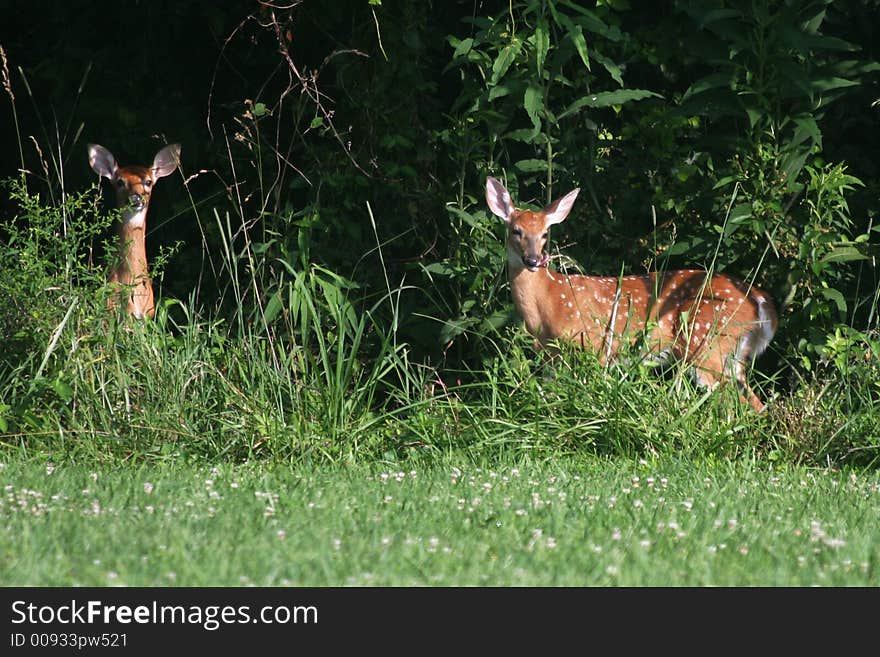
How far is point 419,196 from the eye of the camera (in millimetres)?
6934

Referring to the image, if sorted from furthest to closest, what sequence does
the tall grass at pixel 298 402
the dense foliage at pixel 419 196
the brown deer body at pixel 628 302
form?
the brown deer body at pixel 628 302 → the dense foliage at pixel 419 196 → the tall grass at pixel 298 402

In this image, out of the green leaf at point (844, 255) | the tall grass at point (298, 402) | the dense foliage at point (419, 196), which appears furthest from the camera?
the green leaf at point (844, 255)

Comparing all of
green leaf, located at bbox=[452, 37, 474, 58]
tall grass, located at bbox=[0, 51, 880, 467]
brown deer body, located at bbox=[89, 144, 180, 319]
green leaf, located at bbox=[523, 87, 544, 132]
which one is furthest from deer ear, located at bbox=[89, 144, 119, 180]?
green leaf, located at bbox=[523, 87, 544, 132]

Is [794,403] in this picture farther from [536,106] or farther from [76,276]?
[76,276]

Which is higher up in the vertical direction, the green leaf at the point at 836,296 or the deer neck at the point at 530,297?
the deer neck at the point at 530,297

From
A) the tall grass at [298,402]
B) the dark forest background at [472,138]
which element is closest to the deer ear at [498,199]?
the dark forest background at [472,138]

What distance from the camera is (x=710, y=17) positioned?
592 centimetres

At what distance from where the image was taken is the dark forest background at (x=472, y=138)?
6.14 m

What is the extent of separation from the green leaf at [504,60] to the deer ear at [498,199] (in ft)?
1.78

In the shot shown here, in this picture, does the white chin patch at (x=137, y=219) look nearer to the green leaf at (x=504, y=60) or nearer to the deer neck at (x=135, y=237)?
the deer neck at (x=135, y=237)

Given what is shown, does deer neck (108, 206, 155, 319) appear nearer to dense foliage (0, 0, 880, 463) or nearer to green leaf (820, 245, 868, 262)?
dense foliage (0, 0, 880, 463)

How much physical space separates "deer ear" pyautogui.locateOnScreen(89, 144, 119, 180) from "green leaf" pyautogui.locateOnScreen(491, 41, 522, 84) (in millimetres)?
2223

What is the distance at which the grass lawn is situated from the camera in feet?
10.8
